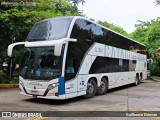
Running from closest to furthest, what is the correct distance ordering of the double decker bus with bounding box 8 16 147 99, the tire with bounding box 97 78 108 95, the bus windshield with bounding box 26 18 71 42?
the double decker bus with bounding box 8 16 147 99
the bus windshield with bounding box 26 18 71 42
the tire with bounding box 97 78 108 95

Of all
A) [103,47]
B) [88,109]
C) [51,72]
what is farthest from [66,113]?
[103,47]

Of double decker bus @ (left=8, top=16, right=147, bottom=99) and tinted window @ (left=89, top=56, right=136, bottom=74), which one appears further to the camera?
tinted window @ (left=89, top=56, right=136, bottom=74)

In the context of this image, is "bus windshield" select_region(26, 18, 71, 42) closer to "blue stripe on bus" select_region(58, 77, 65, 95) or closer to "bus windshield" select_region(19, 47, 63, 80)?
"bus windshield" select_region(19, 47, 63, 80)

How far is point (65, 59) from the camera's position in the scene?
36.0ft

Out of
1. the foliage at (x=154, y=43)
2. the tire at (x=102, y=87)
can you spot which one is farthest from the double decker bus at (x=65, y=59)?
the foliage at (x=154, y=43)

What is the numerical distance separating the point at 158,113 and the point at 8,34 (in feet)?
40.2

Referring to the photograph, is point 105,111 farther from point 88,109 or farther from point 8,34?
point 8,34

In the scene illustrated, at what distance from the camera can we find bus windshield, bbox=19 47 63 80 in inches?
424

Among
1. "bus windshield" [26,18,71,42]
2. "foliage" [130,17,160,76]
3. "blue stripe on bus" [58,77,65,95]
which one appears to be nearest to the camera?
"blue stripe on bus" [58,77,65,95]

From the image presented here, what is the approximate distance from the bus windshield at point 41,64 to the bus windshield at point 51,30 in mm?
551

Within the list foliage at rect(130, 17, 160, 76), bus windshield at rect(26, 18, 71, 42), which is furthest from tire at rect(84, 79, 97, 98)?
foliage at rect(130, 17, 160, 76)

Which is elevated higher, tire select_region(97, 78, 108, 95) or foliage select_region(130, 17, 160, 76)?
foliage select_region(130, 17, 160, 76)

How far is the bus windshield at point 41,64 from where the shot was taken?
1078 centimetres

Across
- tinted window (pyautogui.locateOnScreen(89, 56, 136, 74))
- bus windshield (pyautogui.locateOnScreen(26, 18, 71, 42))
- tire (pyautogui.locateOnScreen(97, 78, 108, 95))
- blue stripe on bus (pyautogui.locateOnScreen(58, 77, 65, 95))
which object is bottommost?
tire (pyautogui.locateOnScreen(97, 78, 108, 95))
